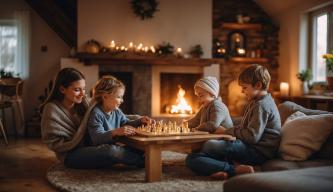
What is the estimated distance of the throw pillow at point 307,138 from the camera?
2768 mm

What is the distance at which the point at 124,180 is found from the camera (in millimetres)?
2711

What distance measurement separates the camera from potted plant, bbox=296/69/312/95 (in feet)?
19.6

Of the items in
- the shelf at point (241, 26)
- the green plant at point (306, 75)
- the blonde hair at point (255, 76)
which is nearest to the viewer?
the blonde hair at point (255, 76)

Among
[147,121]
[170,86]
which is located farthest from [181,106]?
[147,121]

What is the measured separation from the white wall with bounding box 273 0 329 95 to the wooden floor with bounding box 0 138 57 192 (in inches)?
155

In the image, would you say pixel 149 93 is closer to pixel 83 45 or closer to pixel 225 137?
pixel 83 45

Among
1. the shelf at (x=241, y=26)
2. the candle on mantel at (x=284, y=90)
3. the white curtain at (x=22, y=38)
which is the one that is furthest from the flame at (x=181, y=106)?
the white curtain at (x=22, y=38)

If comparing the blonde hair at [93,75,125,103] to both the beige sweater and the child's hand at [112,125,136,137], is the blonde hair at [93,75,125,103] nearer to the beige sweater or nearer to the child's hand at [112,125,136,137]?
the beige sweater

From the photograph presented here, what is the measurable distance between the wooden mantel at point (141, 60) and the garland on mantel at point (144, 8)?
0.69m

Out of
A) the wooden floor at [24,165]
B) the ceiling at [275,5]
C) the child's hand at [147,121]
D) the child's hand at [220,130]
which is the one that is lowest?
the wooden floor at [24,165]

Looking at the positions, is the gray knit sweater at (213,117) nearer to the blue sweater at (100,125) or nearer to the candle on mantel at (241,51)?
the blue sweater at (100,125)

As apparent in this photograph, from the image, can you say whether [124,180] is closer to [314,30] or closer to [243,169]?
[243,169]

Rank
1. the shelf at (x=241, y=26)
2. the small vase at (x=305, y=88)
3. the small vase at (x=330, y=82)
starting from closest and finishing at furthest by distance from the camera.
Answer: the small vase at (x=330, y=82), the small vase at (x=305, y=88), the shelf at (x=241, y=26)

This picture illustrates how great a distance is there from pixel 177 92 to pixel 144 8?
1.45 m
